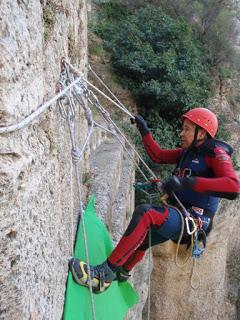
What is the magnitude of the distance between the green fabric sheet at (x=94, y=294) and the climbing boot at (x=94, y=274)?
1.9 inches

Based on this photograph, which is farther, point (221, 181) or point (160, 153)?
point (160, 153)

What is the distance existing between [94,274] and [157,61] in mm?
7411

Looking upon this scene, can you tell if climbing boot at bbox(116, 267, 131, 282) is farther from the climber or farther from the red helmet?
the red helmet

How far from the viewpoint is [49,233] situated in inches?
85.0

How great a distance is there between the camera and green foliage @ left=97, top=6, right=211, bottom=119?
31.6 ft

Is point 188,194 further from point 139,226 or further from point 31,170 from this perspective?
point 31,170

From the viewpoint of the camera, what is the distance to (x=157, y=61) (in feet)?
31.9

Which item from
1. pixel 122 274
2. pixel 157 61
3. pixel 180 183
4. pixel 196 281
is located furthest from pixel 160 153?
pixel 157 61

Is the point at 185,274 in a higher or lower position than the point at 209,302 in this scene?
higher

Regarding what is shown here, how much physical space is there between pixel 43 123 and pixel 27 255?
2.29 ft

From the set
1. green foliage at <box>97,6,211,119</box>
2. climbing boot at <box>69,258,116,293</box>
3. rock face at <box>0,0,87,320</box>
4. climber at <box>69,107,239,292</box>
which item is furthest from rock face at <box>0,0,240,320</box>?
green foliage at <box>97,6,211,119</box>

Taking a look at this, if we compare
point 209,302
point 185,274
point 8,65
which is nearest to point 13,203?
point 8,65

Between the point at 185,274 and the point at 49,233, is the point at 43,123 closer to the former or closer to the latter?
the point at 49,233

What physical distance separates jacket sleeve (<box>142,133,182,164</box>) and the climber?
410 millimetres
